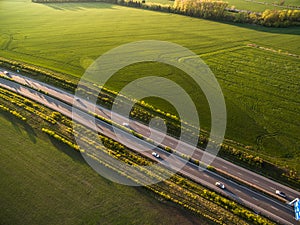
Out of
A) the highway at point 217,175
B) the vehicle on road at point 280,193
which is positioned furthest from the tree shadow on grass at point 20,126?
the vehicle on road at point 280,193

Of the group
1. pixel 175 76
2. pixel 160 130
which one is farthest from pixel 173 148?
pixel 175 76

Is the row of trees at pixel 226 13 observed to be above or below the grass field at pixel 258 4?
below

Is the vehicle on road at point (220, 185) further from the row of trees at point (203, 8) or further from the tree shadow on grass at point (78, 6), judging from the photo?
the tree shadow on grass at point (78, 6)

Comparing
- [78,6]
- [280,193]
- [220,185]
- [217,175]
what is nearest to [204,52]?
[217,175]

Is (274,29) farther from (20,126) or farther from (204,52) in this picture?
(20,126)

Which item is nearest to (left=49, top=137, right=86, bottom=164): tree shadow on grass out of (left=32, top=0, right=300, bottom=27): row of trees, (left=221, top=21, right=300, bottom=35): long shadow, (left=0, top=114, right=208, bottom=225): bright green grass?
(left=0, top=114, right=208, bottom=225): bright green grass
